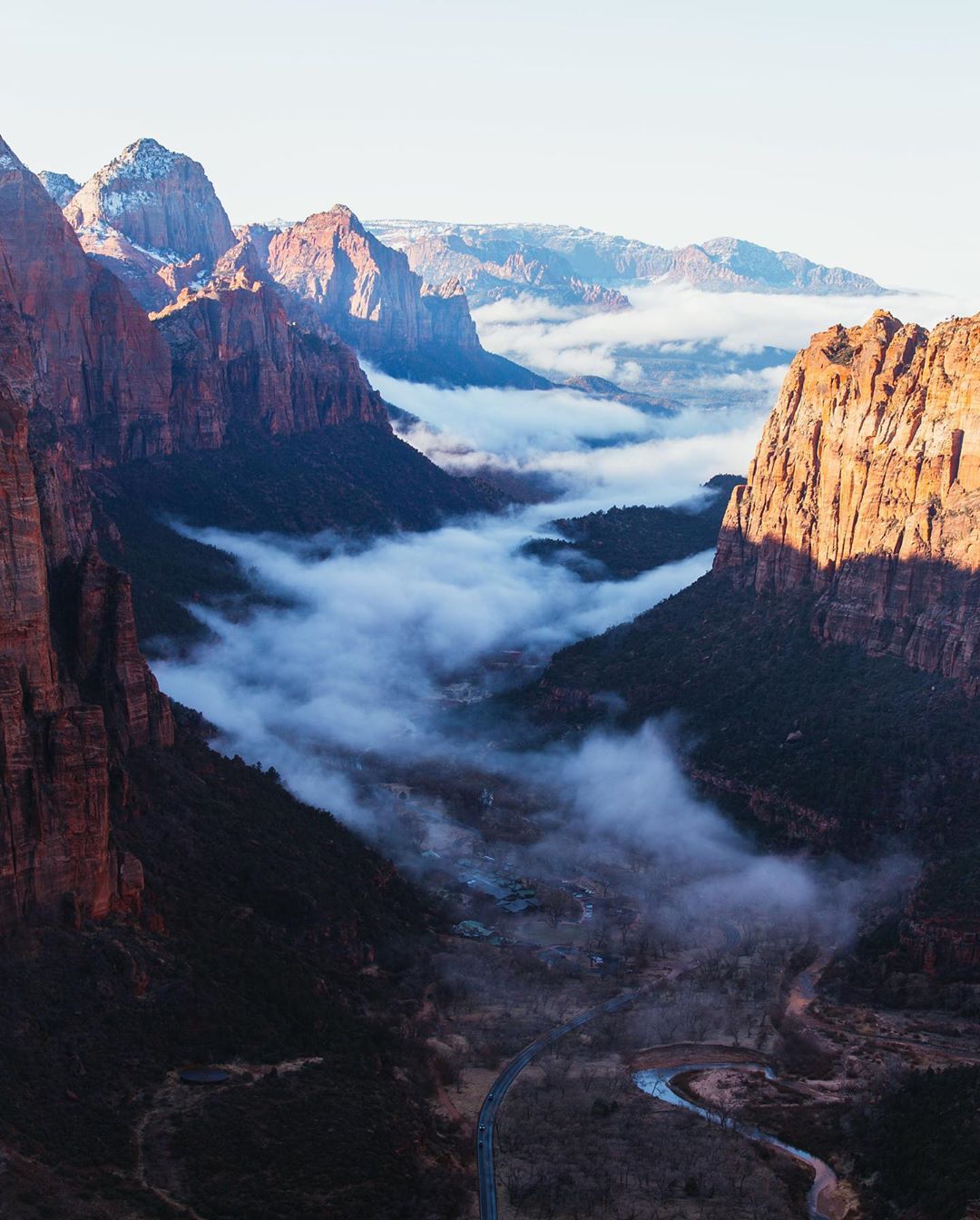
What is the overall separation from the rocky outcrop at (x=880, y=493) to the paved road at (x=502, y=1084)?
39.0 meters

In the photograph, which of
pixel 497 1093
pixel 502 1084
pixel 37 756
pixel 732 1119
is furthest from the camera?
pixel 502 1084

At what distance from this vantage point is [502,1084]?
353 feet

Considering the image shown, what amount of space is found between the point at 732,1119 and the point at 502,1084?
14742mm

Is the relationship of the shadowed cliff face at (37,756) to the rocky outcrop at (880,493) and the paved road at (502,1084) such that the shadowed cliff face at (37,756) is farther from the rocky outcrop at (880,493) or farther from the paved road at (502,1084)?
the rocky outcrop at (880,493)

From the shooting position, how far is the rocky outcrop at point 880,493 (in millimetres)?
158625

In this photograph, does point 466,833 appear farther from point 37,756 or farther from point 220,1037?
point 37,756

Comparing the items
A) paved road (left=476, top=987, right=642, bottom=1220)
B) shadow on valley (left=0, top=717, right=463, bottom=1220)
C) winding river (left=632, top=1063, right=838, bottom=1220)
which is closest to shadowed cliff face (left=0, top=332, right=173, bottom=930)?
shadow on valley (left=0, top=717, right=463, bottom=1220)

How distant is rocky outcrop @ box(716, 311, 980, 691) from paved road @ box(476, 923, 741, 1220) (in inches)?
1534

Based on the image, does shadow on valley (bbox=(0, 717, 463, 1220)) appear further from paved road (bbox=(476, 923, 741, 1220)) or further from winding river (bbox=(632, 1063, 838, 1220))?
winding river (bbox=(632, 1063, 838, 1220))

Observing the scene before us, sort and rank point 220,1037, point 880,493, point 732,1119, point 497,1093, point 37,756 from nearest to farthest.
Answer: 1. point 220,1037
2. point 37,756
3. point 732,1119
4. point 497,1093
5. point 880,493

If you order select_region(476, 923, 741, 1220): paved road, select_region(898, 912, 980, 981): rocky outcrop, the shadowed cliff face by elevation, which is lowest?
select_region(476, 923, 741, 1220): paved road

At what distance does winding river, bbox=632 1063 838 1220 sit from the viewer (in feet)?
306

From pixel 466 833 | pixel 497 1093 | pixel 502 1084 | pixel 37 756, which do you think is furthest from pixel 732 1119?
pixel 466 833

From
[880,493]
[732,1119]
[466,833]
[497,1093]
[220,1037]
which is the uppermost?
[880,493]
